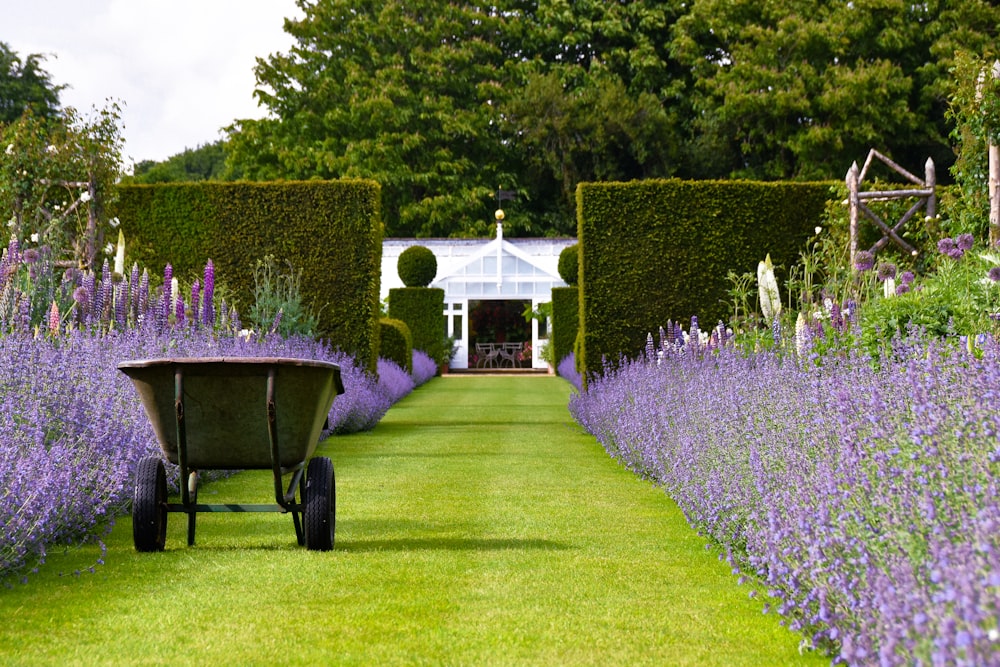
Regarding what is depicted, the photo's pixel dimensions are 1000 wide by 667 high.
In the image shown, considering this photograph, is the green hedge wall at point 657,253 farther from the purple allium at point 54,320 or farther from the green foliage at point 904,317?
the purple allium at point 54,320

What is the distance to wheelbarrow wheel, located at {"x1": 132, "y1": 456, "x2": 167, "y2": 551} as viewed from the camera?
15.2 feet

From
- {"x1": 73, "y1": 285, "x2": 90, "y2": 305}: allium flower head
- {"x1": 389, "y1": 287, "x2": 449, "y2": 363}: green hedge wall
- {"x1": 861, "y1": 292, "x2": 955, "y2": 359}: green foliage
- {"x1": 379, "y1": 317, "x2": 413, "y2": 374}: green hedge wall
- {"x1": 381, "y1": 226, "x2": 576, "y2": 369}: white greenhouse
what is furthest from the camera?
{"x1": 381, "y1": 226, "x2": 576, "y2": 369}: white greenhouse

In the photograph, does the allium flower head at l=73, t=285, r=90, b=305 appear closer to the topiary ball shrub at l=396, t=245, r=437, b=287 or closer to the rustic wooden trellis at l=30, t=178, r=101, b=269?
the rustic wooden trellis at l=30, t=178, r=101, b=269

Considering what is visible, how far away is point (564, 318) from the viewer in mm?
22047

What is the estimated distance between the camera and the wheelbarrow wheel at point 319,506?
4.65m

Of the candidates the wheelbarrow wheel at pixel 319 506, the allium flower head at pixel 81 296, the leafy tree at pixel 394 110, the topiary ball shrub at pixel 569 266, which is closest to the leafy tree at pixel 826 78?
the leafy tree at pixel 394 110

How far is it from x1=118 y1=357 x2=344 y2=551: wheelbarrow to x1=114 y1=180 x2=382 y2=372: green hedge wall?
7409mm

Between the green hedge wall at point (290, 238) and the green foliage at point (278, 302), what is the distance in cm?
11

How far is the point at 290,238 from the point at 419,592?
8768 mm

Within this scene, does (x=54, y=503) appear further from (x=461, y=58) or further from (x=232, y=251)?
(x=461, y=58)

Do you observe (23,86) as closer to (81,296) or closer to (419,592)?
(81,296)

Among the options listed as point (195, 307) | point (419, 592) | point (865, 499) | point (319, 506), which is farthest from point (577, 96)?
point (865, 499)

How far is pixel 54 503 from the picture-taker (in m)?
4.19

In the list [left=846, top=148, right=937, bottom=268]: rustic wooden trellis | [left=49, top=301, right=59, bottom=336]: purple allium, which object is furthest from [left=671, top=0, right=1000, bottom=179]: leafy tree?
[left=49, top=301, right=59, bottom=336]: purple allium
